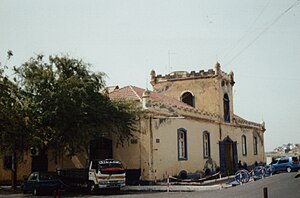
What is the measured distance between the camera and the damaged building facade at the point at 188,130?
24625mm

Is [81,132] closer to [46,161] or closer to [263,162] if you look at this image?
[46,161]

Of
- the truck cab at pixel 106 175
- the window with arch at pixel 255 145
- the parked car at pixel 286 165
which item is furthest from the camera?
the window with arch at pixel 255 145

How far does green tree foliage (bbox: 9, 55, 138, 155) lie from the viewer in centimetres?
2197

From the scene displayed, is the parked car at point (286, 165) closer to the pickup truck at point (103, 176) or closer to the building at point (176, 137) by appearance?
the building at point (176, 137)

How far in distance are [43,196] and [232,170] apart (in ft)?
68.5

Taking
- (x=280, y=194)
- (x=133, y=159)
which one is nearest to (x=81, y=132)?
(x=133, y=159)

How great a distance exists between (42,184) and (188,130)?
12111 millimetres

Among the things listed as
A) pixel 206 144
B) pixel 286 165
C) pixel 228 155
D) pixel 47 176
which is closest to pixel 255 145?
pixel 228 155

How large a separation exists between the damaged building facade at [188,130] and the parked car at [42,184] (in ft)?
16.3

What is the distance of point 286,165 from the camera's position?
1226 inches

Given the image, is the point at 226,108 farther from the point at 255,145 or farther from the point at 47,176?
the point at 47,176

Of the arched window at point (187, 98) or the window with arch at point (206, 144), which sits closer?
the window with arch at point (206, 144)

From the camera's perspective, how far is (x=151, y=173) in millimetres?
24078

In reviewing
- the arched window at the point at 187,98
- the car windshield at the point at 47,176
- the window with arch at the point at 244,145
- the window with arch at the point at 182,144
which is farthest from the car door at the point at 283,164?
the car windshield at the point at 47,176
